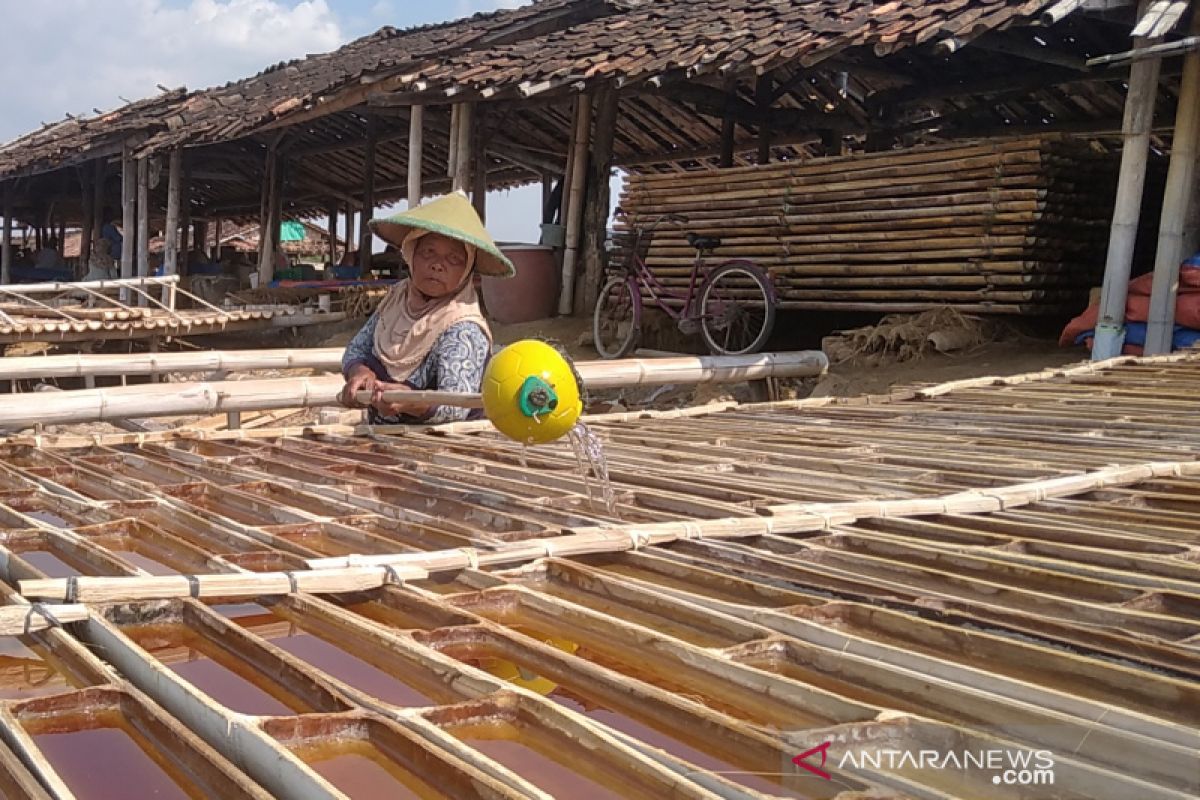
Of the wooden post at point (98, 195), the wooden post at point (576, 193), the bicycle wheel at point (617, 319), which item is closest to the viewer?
the bicycle wheel at point (617, 319)

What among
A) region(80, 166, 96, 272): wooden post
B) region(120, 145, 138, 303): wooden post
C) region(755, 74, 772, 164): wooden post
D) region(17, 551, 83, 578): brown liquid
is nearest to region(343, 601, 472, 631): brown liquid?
region(17, 551, 83, 578): brown liquid

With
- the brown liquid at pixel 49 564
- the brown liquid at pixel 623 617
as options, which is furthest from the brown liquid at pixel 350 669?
the brown liquid at pixel 49 564

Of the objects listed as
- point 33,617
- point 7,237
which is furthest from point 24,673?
point 7,237

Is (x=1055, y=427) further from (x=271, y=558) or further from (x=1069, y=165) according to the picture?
(x=1069, y=165)

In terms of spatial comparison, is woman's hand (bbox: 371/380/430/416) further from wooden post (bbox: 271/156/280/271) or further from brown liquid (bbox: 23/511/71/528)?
wooden post (bbox: 271/156/280/271)

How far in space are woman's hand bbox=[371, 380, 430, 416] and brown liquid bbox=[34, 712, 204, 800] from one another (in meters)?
2.59

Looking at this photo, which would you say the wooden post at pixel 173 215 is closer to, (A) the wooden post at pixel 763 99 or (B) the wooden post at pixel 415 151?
(B) the wooden post at pixel 415 151

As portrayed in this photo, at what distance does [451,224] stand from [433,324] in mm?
438

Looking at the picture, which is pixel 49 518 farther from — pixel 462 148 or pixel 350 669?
pixel 462 148

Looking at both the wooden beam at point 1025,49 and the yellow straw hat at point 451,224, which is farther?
the wooden beam at point 1025,49

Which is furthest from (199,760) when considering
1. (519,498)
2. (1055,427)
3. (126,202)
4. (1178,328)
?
(126,202)

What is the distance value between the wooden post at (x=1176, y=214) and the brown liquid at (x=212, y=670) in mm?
6612

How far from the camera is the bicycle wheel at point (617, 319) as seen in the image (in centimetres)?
945

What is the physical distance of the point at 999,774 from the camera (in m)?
1.17
